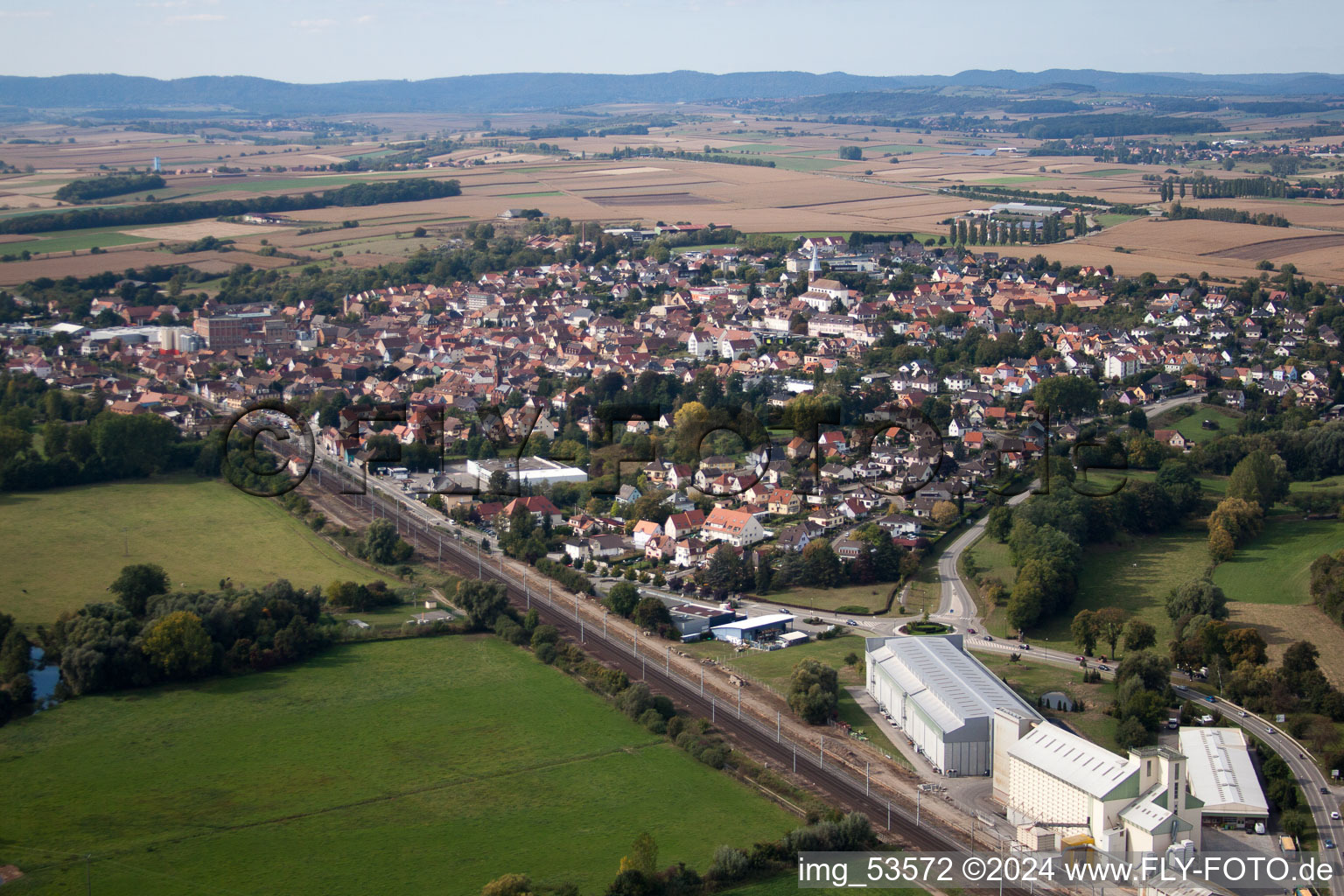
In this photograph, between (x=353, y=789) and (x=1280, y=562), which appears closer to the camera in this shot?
(x=353, y=789)

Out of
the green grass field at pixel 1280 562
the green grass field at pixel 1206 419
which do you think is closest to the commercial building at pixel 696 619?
the green grass field at pixel 1280 562

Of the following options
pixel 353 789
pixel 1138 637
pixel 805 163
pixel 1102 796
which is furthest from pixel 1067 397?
pixel 805 163

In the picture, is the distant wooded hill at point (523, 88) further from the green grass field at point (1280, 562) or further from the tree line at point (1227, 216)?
the green grass field at point (1280, 562)

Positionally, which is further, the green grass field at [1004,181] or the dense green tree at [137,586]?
the green grass field at [1004,181]

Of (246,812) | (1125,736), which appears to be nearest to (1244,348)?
(1125,736)

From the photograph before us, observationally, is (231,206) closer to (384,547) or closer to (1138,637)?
(384,547)

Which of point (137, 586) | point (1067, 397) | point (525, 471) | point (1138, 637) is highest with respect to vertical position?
point (1067, 397)
